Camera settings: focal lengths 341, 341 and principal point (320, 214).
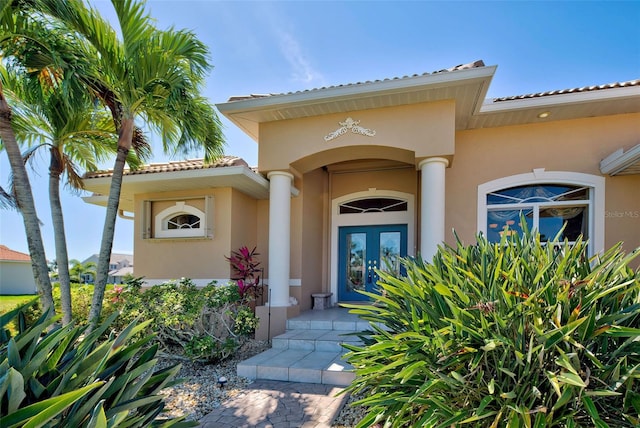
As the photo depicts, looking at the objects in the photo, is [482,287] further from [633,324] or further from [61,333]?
[61,333]

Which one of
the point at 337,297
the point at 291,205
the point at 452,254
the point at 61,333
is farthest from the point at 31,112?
the point at 337,297

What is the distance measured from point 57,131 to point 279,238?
5.28 meters

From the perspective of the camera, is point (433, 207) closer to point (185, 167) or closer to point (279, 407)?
point (279, 407)

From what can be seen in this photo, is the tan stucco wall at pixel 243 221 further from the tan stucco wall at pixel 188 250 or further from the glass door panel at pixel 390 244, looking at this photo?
the glass door panel at pixel 390 244

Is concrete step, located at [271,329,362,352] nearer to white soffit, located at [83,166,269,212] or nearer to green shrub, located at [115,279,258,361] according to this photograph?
green shrub, located at [115,279,258,361]

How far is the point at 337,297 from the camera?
1121cm

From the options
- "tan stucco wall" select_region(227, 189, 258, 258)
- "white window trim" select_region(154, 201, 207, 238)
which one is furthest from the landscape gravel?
"white window trim" select_region(154, 201, 207, 238)

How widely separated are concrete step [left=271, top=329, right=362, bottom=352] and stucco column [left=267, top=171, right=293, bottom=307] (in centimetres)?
112

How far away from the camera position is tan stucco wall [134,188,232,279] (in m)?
9.48

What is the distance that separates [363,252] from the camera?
11.2 metres

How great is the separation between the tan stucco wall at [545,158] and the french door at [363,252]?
7.18ft

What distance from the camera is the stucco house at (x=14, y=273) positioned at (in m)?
33.9

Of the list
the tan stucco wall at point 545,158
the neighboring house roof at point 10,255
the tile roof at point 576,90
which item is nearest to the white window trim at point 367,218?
the tan stucco wall at point 545,158

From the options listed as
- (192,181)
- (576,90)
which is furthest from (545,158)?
(192,181)
